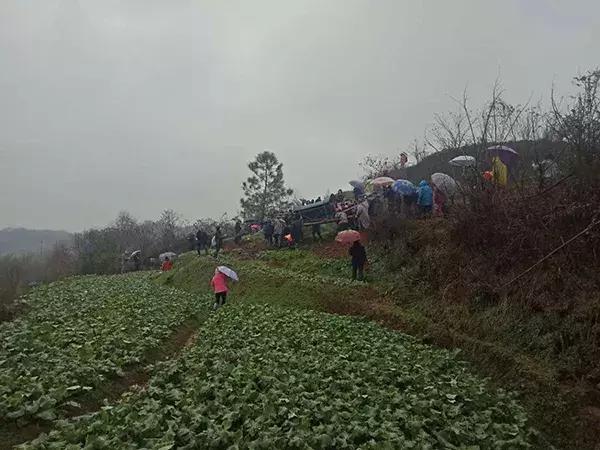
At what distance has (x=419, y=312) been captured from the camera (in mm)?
16469

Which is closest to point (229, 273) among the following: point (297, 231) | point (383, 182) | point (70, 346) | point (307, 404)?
point (70, 346)

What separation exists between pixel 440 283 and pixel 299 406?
33.0 feet

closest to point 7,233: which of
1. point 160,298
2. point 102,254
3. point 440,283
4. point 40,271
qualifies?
point 102,254

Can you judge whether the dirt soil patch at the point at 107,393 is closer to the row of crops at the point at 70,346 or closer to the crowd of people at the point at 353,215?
the row of crops at the point at 70,346

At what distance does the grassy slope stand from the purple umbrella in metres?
5.74

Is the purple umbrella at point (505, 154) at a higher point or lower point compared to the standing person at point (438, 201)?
higher

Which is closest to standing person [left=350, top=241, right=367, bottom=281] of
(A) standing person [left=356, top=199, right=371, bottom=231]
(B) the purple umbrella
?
(A) standing person [left=356, top=199, right=371, bottom=231]

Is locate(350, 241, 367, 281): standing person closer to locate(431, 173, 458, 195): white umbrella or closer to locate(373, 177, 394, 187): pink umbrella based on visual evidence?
locate(431, 173, 458, 195): white umbrella

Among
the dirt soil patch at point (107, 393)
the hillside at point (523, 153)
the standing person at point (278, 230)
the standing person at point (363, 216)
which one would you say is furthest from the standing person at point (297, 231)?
the dirt soil patch at point (107, 393)

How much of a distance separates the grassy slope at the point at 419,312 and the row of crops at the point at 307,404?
71 centimetres

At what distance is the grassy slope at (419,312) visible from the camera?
10.1m

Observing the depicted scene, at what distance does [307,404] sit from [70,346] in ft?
21.7

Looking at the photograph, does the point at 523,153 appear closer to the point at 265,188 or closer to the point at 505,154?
the point at 505,154

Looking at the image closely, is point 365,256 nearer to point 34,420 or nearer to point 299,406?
point 299,406
